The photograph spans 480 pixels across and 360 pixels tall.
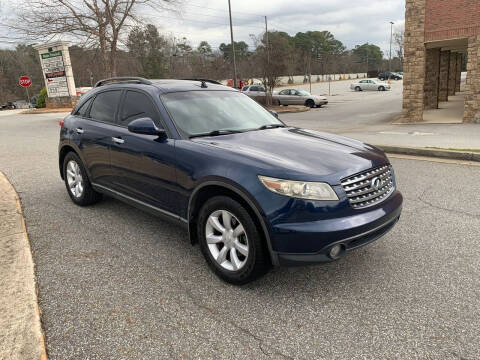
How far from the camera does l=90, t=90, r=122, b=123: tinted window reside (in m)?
4.53

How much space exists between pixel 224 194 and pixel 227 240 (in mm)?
385

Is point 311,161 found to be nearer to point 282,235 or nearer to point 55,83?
point 282,235

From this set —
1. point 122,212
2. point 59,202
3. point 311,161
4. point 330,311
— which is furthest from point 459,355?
point 59,202

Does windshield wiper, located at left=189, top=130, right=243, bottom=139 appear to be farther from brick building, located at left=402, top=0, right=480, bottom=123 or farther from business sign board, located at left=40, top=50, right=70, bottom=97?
business sign board, located at left=40, top=50, right=70, bottom=97

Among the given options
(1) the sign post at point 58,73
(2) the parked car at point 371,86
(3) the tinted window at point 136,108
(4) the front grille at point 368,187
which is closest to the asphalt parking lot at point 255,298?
(4) the front grille at point 368,187

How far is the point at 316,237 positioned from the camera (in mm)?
2682

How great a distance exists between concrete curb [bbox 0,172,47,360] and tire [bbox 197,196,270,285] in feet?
4.52

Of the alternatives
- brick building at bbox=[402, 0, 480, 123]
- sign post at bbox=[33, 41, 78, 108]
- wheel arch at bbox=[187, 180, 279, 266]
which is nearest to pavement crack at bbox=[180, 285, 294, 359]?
wheel arch at bbox=[187, 180, 279, 266]

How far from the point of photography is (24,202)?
564 cm

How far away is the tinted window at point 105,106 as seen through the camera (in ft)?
14.9

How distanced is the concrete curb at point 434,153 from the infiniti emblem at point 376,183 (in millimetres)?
5425

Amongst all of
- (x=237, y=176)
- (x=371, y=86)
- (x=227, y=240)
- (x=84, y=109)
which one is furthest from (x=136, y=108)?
(x=371, y=86)

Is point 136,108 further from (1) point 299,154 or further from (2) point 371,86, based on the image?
(2) point 371,86

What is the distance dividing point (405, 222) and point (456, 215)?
2.34 feet
